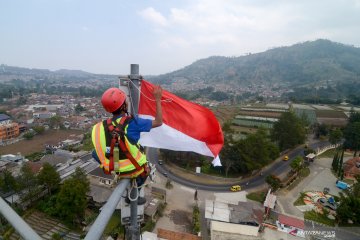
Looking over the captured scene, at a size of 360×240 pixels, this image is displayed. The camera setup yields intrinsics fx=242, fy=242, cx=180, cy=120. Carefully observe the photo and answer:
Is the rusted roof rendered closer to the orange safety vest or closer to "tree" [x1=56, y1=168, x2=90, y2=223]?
"tree" [x1=56, y1=168, x2=90, y2=223]

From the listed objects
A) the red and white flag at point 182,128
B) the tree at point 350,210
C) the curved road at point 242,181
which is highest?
the red and white flag at point 182,128

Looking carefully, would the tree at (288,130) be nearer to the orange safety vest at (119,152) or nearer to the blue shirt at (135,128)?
the blue shirt at (135,128)

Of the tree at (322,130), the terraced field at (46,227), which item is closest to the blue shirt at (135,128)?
the terraced field at (46,227)

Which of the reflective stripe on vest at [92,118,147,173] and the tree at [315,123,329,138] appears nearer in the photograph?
the reflective stripe on vest at [92,118,147,173]

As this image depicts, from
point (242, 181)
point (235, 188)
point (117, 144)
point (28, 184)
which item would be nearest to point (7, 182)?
point (28, 184)

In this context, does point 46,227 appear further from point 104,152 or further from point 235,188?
point 104,152

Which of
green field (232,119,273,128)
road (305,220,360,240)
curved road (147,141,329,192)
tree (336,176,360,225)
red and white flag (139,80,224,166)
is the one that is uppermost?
red and white flag (139,80,224,166)

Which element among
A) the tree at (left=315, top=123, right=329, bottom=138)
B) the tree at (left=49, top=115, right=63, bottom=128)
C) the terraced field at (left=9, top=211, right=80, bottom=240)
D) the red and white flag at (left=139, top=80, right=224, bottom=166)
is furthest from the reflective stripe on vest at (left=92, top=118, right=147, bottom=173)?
the tree at (left=49, top=115, right=63, bottom=128)

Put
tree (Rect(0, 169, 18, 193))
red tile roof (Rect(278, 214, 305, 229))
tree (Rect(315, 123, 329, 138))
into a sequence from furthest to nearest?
tree (Rect(315, 123, 329, 138)) < tree (Rect(0, 169, 18, 193)) < red tile roof (Rect(278, 214, 305, 229))
